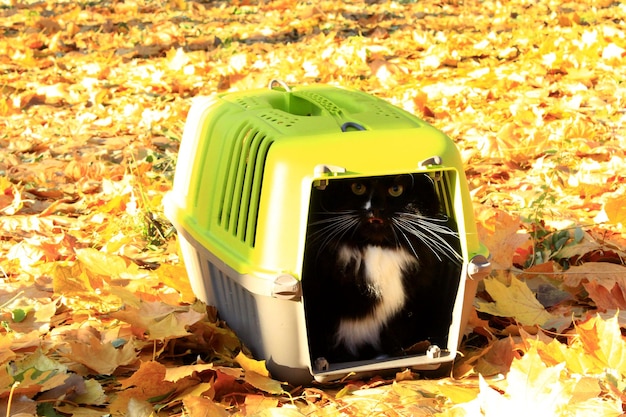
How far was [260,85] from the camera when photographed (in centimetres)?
462

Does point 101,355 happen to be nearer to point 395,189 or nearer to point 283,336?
point 283,336

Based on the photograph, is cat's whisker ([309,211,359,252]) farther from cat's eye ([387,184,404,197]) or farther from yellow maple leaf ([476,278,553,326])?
yellow maple leaf ([476,278,553,326])

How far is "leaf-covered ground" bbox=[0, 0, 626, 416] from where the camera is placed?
5.60 ft

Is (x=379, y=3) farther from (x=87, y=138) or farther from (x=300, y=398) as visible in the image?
(x=300, y=398)

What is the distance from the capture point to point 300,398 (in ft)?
5.84

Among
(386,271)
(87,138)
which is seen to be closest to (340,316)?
(386,271)

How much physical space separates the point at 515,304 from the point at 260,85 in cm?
286

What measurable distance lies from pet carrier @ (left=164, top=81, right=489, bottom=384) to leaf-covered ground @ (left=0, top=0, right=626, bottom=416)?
0.07m

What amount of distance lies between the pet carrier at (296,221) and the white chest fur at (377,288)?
4 cm

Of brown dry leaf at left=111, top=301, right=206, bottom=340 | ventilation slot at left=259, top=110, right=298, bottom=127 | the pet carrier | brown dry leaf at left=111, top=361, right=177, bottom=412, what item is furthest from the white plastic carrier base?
ventilation slot at left=259, top=110, right=298, bottom=127

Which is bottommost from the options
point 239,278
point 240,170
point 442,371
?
point 442,371

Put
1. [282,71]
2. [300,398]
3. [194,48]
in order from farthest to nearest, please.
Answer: [194,48] < [282,71] < [300,398]

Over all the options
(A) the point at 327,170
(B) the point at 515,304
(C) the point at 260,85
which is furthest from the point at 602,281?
(C) the point at 260,85

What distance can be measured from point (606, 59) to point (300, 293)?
11.9ft
